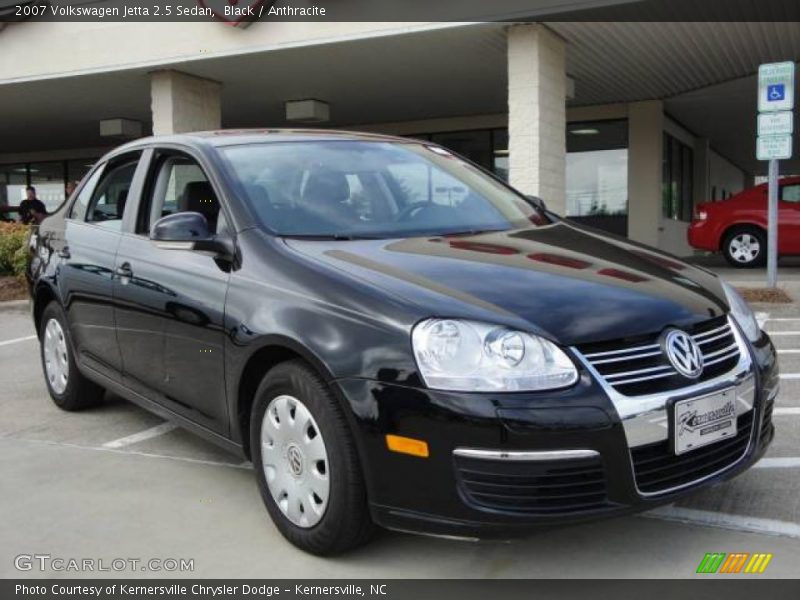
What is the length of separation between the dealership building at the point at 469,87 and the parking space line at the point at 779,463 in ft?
23.9

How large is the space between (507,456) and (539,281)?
0.69 meters

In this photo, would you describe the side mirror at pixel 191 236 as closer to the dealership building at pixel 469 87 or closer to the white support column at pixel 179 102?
the dealership building at pixel 469 87

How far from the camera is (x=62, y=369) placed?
511cm

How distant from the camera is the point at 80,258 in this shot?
15.2 ft

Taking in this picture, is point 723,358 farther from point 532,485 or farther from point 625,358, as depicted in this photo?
point 532,485

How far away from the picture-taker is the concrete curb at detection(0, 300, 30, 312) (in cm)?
1057

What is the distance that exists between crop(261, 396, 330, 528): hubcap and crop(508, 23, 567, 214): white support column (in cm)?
852

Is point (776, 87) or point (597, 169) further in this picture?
point (597, 169)

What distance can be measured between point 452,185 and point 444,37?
25.3ft

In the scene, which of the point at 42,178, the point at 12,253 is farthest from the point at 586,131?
the point at 42,178

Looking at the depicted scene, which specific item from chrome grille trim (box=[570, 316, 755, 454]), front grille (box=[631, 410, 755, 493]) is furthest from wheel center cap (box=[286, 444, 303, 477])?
front grille (box=[631, 410, 755, 493])

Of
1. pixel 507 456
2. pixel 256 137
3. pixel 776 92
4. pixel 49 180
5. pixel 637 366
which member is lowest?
pixel 507 456

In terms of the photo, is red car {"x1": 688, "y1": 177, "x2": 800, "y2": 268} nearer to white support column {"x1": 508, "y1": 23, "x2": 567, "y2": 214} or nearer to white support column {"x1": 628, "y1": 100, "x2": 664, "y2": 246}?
white support column {"x1": 628, "y1": 100, "x2": 664, "y2": 246}

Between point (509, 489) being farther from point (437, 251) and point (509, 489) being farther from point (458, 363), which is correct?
point (437, 251)
